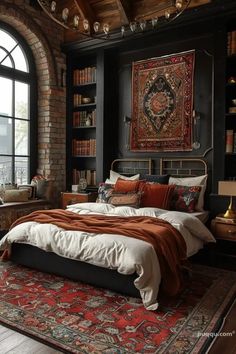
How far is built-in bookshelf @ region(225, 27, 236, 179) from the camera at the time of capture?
388 cm

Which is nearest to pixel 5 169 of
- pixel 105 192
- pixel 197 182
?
pixel 105 192

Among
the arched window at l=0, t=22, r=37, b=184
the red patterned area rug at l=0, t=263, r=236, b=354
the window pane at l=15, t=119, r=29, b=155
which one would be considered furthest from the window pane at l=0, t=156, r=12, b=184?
the red patterned area rug at l=0, t=263, r=236, b=354

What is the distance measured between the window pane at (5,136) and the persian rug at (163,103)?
192 centimetres

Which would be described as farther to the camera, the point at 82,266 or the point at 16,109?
the point at 16,109

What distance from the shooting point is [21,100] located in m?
4.94

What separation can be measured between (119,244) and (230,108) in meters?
2.47

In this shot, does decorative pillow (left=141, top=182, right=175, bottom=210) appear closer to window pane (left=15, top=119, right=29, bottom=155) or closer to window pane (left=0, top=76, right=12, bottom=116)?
window pane (left=15, top=119, right=29, bottom=155)

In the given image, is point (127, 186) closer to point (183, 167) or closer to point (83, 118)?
point (183, 167)

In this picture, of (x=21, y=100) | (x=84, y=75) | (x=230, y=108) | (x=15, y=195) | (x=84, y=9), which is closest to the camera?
(x=230, y=108)

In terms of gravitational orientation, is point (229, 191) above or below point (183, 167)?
below

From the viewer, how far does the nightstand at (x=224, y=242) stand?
11.5 feet

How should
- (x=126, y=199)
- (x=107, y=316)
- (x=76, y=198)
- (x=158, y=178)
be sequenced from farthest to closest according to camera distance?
(x=76, y=198)
(x=158, y=178)
(x=126, y=199)
(x=107, y=316)

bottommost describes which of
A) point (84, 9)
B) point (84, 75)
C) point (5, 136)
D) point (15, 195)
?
point (15, 195)

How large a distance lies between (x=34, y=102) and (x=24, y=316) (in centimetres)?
367
